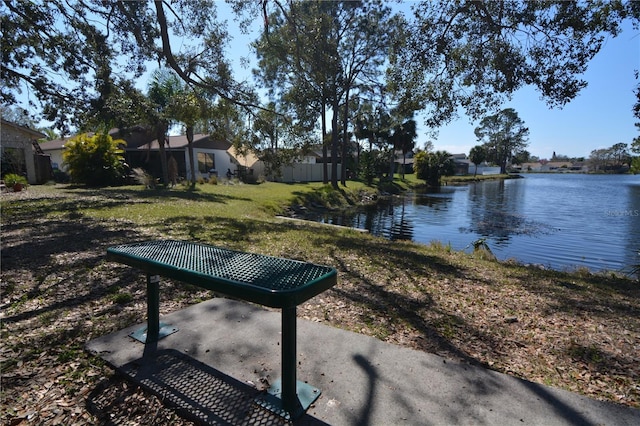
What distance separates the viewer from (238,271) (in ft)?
8.87

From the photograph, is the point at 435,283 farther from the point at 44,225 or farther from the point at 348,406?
the point at 44,225

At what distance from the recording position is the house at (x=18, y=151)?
20766 millimetres

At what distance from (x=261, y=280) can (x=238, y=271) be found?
12.5 inches

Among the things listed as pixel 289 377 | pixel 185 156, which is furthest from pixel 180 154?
pixel 289 377

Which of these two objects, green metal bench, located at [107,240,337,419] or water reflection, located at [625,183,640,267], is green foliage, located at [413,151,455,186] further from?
green metal bench, located at [107,240,337,419]

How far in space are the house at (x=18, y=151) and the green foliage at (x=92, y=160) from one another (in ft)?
7.14

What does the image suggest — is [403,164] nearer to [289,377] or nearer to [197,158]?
[197,158]

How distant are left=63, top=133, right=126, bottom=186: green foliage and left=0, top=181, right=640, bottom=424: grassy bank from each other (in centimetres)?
1602

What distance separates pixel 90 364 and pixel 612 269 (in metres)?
13.2

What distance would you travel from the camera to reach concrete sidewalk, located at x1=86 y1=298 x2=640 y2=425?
247 centimetres

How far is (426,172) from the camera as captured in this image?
172 feet

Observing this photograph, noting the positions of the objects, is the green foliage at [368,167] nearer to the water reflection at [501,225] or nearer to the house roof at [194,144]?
the house roof at [194,144]

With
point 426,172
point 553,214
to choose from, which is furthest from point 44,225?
point 426,172

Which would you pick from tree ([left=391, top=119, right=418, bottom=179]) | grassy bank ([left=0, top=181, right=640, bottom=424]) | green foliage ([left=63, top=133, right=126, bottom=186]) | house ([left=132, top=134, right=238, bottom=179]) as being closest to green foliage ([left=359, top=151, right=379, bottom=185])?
tree ([left=391, top=119, right=418, bottom=179])
